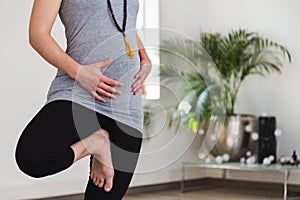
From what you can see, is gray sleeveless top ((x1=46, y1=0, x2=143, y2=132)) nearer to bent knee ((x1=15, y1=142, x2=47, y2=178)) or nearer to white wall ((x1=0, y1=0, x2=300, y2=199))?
bent knee ((x1=15, y1=142, x2=47, y2=178))

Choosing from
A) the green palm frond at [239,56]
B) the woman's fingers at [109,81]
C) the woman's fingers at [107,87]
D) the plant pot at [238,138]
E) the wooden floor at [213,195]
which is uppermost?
the green palm frond at [239,56]

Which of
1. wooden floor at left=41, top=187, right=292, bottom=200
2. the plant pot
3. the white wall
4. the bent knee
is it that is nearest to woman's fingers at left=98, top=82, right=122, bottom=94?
the bent knee

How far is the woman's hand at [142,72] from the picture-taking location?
1.88 metres

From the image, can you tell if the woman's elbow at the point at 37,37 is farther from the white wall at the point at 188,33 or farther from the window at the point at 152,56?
the white wall at the point at 188,33

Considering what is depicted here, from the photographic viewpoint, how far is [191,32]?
16.7ft

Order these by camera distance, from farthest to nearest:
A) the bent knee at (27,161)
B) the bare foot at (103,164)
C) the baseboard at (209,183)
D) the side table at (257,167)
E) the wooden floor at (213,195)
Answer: the baseboard at (209,183), the wooden floor at (213,195), the side table at (257,167), the bare foot at (103,164), the bent knee at (27,161)

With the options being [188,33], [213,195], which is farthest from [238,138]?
[188,33]

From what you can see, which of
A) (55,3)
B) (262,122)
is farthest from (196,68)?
(262,122)

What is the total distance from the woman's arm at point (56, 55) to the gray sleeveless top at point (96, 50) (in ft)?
0.09

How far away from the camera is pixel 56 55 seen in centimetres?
173

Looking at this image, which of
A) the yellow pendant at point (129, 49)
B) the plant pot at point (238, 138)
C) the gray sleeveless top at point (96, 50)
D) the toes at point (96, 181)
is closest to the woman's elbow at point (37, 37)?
the gray sleeveless top at point (96, 50)

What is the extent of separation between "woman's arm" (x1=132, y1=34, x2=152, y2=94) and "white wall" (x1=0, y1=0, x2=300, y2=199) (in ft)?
4.24

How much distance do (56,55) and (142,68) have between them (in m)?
0.31

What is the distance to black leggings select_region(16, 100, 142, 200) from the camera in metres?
1.70
